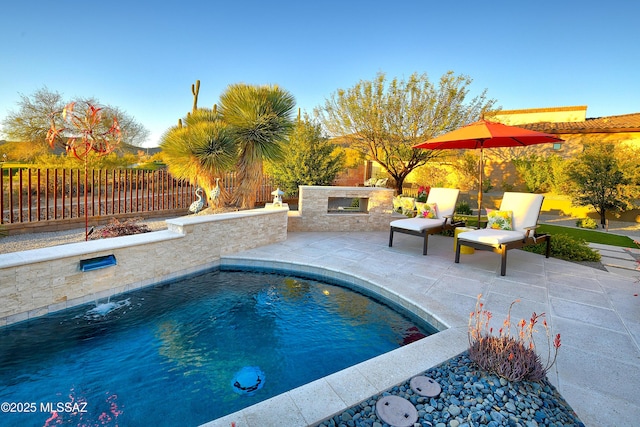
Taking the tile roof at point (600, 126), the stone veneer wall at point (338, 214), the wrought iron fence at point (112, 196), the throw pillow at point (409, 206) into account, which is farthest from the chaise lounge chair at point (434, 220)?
the tile roof at point (600, 126)

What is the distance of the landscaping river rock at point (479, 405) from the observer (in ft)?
7.34

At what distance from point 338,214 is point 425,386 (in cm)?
676

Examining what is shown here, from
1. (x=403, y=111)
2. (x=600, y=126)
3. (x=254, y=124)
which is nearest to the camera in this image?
(x=254, y=124)

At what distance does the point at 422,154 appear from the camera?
1420 cm

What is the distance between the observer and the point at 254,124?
29.2 feet

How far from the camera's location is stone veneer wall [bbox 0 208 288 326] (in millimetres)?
3885

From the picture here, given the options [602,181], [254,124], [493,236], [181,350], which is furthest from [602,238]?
[181,350]

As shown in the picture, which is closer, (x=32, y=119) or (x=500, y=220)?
(x=500, y=220)

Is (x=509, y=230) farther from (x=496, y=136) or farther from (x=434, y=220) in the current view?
(x=496, y=136)

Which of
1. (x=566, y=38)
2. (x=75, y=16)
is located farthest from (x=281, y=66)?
(x=566, y=38)

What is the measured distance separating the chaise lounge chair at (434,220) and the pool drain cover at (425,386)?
4.34 metres

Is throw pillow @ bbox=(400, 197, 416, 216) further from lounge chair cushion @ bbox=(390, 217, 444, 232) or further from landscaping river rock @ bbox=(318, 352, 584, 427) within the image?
landscaping river rock @ bbox=(318, 352, 584, 427)

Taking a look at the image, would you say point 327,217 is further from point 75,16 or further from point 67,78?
point 67,78

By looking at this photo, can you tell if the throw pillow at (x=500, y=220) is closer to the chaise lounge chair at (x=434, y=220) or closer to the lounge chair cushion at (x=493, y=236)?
the lounge chair cushion at (x=493, y=236)
